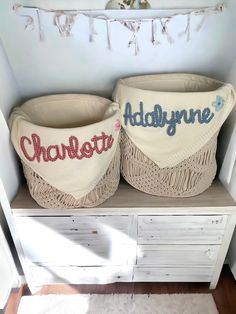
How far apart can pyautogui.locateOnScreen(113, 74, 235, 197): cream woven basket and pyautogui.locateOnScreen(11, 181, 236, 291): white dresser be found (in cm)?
8

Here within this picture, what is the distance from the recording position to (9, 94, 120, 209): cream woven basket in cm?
95

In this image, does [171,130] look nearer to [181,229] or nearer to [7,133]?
[181,229]

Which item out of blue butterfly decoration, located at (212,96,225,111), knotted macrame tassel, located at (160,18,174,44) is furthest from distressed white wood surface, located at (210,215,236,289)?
knotted macrame tassel, located at (160,18,174,44)

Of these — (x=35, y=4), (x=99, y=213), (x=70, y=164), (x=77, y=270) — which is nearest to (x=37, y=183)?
(x=70, y=164)

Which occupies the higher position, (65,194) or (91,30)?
(91,30)

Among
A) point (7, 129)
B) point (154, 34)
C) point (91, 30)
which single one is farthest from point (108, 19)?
point (7, 129)

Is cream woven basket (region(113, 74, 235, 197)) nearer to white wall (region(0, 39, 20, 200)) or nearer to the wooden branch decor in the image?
the wooden branch decor

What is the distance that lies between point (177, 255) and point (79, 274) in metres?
0.47

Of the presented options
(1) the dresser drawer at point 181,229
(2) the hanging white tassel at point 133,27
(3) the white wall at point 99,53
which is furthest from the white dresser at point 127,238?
(2) the hanging white tassel at point 133,27

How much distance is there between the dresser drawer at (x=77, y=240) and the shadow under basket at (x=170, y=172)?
0.17 metres

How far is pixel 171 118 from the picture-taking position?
103 centimetres

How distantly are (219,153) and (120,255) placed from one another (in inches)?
26.6

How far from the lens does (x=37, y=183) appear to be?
106 centimetres

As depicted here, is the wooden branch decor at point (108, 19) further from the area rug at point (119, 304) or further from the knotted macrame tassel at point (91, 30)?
the area rug at point (119, 304)
